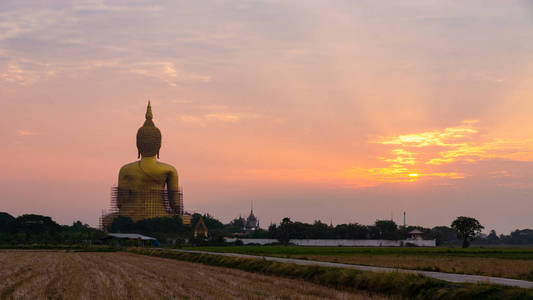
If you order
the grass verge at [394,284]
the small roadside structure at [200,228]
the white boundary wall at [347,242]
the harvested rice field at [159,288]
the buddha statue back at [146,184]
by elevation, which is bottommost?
the white boundary wall at [347,242]

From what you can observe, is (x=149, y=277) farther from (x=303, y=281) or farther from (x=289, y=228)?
(x=289, y=228)

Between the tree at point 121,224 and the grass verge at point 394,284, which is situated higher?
the tree at point 121,224

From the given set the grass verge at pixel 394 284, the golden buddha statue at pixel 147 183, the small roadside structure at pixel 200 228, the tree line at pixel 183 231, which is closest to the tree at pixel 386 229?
the tree line at pixel 183 231

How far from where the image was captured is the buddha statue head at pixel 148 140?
16700 centimetres

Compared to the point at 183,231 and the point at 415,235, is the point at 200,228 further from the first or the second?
the point at 415,235

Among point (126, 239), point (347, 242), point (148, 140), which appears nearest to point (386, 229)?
point (347, 242)

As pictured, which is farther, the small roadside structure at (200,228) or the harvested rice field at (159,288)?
the small roadside structure at (200,228)

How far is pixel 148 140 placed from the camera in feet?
547

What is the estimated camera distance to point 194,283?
90.6 ft

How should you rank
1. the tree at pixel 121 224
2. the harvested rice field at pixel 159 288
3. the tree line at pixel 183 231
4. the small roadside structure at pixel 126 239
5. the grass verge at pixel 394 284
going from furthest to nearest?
the tree at pixel 121 224 → the tree line at pixel 183 231 → the small roadside structure at pixel 126 239 → the harvested rice field at pixel 159 288 → the grass verge at pixel 394 284

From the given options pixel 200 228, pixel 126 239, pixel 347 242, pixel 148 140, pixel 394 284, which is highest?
pixel 148 140

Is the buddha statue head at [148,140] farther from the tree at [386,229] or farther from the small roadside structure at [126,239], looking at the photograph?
the tree at [386,229]

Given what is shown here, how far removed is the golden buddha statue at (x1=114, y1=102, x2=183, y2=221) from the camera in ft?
544

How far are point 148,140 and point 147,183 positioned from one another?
38.3ft
